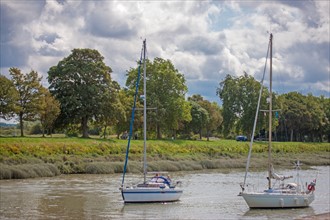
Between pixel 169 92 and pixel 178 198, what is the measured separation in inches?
2330

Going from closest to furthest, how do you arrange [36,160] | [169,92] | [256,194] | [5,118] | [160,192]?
[256,194]
[160,192]
[36,160]
[5,118]
[169,92]

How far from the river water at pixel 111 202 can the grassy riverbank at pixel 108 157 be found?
→ 14.6 ft

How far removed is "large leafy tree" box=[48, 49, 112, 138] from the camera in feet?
275

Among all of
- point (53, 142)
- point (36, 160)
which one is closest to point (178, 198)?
→ point (36, 160)

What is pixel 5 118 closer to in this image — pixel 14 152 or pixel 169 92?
pixel 14 152

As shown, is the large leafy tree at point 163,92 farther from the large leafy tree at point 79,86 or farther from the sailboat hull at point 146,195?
the sailboat hull at point 146,195

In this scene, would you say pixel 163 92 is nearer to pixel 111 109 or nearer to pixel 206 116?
pixel 111 109

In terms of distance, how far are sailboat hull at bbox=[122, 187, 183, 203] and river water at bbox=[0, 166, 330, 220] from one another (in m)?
0.64

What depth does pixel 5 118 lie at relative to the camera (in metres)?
78.1

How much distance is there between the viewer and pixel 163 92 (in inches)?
3939

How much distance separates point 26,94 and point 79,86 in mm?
8161

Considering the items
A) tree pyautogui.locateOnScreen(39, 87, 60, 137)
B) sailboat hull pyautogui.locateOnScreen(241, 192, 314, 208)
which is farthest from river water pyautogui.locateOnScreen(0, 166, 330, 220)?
tree pyautogui.locateOnScreen(39, 87, 60, 137)

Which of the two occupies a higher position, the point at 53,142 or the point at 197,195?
the point at 53,142

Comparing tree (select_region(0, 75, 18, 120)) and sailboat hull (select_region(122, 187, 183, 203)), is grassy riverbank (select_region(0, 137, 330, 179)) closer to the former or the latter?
tree (select_region(0, 75, 18, 120))
